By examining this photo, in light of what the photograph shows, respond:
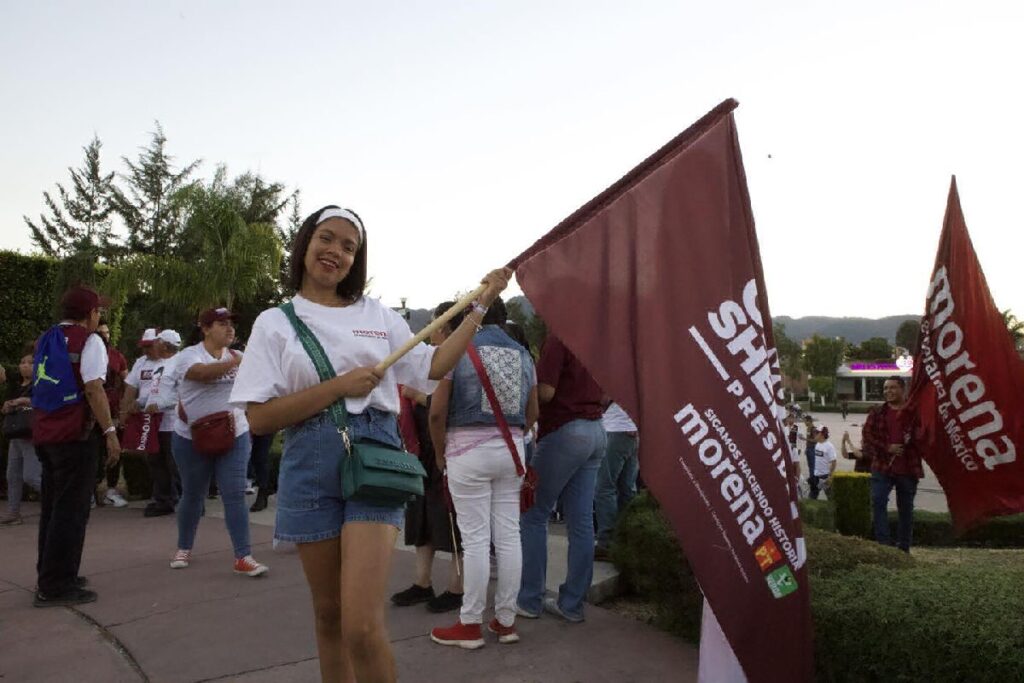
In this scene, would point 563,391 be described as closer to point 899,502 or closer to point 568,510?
point 568,510

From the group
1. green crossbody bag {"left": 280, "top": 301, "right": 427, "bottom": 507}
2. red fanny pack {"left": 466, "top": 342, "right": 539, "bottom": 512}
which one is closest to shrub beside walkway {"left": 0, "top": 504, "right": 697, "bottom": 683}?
red fanny pack {"left": 466, "top": 342, "right": 539, "bottom": 512}

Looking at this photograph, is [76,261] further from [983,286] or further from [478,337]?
[983,286]

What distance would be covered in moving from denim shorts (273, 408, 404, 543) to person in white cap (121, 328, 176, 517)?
641 cm

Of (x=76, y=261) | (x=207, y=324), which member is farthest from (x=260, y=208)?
(x=207, y=324)

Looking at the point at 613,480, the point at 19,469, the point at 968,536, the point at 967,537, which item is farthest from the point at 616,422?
the point at 967,537

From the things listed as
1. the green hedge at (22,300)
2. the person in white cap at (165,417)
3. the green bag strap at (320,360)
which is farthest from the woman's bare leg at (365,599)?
the green hedge at (22,300)

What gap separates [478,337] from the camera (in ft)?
14.6

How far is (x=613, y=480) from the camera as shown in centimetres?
680

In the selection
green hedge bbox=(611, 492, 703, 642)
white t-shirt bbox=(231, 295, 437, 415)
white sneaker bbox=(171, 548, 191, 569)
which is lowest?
white sneaker bbox=(171, 548, 191, 569)

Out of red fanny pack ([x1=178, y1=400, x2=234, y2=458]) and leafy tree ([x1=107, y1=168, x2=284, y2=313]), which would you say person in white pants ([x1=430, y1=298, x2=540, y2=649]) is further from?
leafy tree ([x1=107, y1=168, x2=284, y2=313])

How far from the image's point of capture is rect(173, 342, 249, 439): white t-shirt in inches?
223

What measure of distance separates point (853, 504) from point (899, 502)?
226 centimetres

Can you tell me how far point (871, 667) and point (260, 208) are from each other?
149 feet

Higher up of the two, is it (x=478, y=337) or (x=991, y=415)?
(x=478, y=337)
